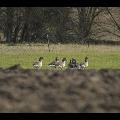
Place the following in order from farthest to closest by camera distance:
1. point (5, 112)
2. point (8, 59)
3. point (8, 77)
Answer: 1. point (8, 59)
2. point (8, 77)
3. point (5, 112)

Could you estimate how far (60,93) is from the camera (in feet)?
12.1

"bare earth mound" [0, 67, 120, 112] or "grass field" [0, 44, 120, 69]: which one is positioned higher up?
"bare earth mound" [0, 67, 120, 112]

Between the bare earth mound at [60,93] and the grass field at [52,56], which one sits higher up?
the bare earth mound at [60,93]

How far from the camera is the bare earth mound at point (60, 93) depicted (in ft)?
10.8

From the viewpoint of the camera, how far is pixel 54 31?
49812mm

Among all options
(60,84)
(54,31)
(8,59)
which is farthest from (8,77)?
(54,31)

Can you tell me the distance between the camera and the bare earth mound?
328cm

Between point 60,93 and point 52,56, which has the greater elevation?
point 60,93

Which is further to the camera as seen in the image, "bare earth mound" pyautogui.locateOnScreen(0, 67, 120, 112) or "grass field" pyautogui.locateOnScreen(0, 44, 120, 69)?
"grass field" pyautogui.locateOnScreen(0, 44, 120, 69)

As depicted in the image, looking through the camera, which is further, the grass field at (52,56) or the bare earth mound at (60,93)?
the grass field at (52,56)

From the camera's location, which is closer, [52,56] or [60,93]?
[60,93]
